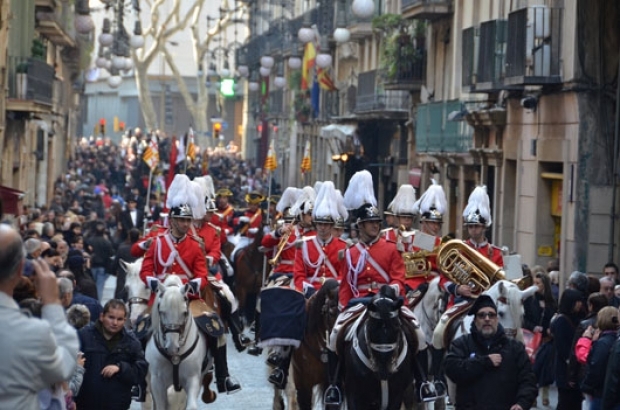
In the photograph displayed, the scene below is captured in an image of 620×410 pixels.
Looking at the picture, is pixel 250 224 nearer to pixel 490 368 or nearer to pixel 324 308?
pixel 324 308

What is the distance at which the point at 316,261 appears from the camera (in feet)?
57.2

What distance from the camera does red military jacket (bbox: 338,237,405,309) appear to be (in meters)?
15.7

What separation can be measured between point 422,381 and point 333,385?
2.54 feet

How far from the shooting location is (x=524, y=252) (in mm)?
29531

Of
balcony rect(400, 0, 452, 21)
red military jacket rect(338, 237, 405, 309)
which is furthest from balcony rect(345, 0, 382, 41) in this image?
red military jacket rect(338, 237, 405, 309)

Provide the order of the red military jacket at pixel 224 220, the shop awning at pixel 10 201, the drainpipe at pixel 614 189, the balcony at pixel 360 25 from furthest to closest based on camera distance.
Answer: the balcony at pixel 360 25, the red military jacket at pixel 224 220, the drainpipe at pixel 614 189, the shop awning at pixel 10 201

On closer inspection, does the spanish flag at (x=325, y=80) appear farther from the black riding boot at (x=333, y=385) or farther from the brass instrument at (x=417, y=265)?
the black riding boot at (x=333, y=385)

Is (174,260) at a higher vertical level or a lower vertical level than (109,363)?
higher

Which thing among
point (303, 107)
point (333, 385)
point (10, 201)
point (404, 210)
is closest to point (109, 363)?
point (333, 385)

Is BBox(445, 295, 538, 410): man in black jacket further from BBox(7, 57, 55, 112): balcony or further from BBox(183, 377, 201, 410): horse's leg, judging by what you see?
BBox(7, 57, 55, 112): balcony

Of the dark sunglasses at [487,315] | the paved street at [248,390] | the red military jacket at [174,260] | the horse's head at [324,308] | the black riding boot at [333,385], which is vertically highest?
the red military jacket at [174,260]

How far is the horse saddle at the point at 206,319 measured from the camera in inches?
639

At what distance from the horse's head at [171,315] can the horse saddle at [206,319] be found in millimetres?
471

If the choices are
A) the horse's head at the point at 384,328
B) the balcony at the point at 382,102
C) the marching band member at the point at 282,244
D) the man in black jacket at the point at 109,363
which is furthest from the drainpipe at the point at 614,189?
the balcony at the point at 382,102
